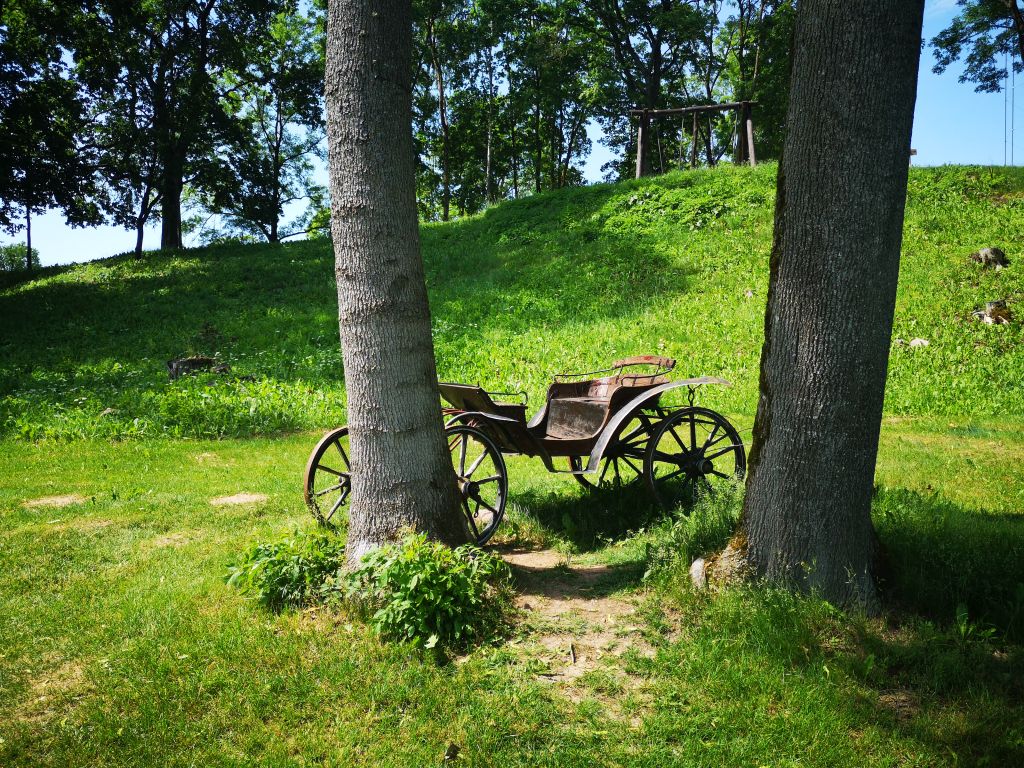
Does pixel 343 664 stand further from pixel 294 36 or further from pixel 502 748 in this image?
pixel 294 36

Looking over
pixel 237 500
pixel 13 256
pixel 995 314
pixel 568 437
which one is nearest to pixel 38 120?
pixel 237 500

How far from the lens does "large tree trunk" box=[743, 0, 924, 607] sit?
3568 millimetres

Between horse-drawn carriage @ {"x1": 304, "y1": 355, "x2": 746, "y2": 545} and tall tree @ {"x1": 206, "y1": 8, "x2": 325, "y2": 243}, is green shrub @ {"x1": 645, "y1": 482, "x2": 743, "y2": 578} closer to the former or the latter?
horse-drawn carriage @ {"x1": 304, "y1": 355, "x2": 746, "y2": 545}

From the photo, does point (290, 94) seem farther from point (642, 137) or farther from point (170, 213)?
point (642, 137)

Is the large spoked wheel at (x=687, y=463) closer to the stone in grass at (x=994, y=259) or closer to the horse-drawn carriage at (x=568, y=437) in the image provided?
the horse-drawn carriage at (x=568, y=437)

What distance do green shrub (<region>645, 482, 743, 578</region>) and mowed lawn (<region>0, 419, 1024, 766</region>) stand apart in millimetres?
180

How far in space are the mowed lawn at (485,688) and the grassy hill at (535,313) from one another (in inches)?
255

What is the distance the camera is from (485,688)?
11.3 feet

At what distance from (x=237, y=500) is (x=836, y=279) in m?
6.02

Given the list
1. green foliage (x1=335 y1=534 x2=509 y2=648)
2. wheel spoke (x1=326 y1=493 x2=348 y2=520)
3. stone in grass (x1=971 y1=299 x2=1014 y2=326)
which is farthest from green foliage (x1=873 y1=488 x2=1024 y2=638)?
stone in grass (x1=971 y1=299 x2=1014 y2=326)

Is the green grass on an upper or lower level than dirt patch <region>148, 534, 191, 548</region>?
upper

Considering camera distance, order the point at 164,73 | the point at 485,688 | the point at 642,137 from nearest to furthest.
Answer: the point at 485,688 < the point at 642,137 < the point at 164,73

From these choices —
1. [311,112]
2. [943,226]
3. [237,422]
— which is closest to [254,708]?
[237,422]

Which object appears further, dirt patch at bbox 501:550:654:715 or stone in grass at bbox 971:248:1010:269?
stone in grass at bbox 971:248:1010:269
